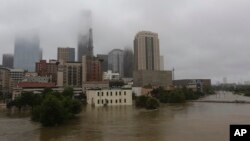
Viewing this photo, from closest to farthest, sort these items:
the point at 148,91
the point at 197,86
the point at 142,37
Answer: the point at 148,91 → the point at 197,86 → the point at 142,37

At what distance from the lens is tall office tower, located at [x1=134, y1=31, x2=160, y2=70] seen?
168m

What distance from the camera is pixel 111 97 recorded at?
67.1m

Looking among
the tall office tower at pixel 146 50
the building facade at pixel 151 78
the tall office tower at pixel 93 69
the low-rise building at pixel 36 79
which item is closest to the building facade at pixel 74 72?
the tall office tower at pixel 93 69

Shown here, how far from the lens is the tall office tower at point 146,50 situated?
168 metres

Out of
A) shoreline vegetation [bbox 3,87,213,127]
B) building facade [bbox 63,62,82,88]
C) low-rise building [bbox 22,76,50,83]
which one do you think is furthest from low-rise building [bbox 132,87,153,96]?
building facade [bbox 63,62,82,88]

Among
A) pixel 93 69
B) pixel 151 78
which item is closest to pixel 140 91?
pixel 93 69

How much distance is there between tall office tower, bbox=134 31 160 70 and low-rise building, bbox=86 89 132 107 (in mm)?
100343

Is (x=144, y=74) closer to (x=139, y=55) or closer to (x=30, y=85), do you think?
(x=139, y=55)

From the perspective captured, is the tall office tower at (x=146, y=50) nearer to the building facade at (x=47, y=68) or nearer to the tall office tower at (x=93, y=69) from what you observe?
the tall office tower at (x=93, y=69)

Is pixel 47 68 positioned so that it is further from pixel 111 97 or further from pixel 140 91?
pixel 111 97

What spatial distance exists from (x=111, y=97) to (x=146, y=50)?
4097 inches

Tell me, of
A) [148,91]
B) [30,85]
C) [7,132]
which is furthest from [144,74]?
[7,132]

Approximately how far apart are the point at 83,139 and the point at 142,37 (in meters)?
146

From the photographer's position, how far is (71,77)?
138500 millimetres
